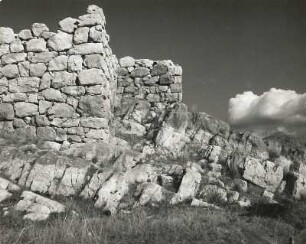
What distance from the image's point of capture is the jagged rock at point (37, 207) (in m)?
6.70

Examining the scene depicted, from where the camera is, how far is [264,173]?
9633 millimetres

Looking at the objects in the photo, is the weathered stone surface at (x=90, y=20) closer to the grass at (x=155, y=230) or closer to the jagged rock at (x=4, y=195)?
the jagged rock at (x=4, y=195)

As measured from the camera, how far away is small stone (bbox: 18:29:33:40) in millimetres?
10820

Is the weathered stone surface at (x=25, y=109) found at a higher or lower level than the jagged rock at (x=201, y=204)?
higher

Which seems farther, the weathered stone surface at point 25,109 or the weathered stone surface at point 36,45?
the weathered stone surface at point 36,45

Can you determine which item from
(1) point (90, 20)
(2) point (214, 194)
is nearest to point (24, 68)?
(1) point (90, 20)

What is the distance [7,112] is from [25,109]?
1.71 feet

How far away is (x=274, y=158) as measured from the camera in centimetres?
1053

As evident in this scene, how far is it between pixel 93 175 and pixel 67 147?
78.2 inches

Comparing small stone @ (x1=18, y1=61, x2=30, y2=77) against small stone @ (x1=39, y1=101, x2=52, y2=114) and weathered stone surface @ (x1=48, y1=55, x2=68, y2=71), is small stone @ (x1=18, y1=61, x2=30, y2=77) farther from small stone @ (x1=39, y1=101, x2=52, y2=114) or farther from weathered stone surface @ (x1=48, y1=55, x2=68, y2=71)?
small stone @ (x1=39, y1=101, x2=52, y2=114)

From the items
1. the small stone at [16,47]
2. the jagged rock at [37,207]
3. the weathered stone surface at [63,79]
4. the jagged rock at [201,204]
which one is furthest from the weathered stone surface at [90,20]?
the jagged rock at [201,204]

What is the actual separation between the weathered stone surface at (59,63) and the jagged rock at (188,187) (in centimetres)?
441

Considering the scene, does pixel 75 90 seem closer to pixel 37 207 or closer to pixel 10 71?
pixel 10 71

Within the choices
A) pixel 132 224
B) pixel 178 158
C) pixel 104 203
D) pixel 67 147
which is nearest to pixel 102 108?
pixel 67 147
